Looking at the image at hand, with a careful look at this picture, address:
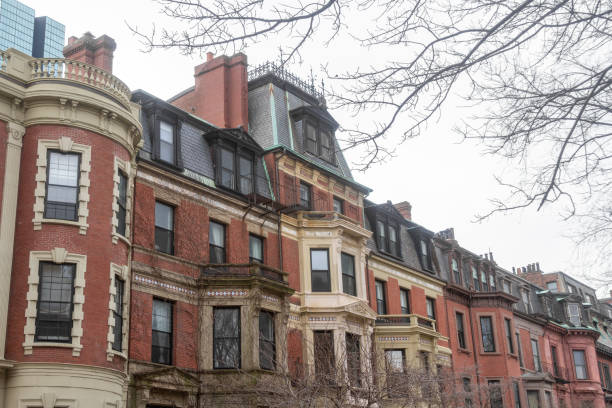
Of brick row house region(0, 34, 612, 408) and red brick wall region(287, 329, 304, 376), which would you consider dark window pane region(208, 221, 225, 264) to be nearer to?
brick row house region(0, 34, 612, 408)

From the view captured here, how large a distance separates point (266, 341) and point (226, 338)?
1.65 metres

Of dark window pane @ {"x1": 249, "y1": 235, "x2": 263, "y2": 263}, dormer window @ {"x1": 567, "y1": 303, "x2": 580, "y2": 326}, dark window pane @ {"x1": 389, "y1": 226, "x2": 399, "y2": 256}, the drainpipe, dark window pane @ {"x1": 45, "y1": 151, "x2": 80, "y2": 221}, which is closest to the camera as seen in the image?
dark window pane @ {"x1": 45, "y1": 151, "x2": 80, "y2": 221}

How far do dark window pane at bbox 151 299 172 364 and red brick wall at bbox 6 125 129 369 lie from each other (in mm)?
2451

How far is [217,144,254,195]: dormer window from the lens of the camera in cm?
3072

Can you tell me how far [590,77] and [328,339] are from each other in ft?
77.8

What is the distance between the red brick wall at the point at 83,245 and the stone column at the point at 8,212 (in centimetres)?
19

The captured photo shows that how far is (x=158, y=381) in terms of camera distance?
24.7m

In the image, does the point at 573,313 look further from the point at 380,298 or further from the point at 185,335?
the point at 185,335

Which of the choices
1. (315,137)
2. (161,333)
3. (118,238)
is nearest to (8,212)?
(118,238)

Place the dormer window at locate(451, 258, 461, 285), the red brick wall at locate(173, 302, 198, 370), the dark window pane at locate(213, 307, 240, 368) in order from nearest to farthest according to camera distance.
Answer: the red brick wall at locate(173, 302, 198, 370), the dark window pane at locate(213, 307, 240, 368), the dormer window at locate(451, 258, 461, 285)

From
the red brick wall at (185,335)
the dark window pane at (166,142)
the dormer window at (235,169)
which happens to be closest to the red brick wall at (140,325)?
the red brick wall at (185,335)

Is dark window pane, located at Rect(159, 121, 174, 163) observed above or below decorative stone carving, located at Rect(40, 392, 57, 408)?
above

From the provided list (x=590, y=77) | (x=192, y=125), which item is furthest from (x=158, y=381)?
(x=590, y=77)

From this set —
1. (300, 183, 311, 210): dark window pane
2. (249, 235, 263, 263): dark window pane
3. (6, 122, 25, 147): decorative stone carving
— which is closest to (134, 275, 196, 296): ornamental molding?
(249, 235, 263, 263): dark window pane
